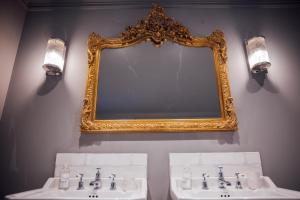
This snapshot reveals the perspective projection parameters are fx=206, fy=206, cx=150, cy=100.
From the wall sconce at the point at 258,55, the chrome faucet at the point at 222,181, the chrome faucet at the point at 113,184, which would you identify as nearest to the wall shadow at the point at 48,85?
the chrome faucet at the point at 113,184

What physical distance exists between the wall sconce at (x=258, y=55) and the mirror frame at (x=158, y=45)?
0.18 m

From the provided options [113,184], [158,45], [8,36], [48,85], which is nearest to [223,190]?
[113,184]

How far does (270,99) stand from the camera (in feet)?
4.83

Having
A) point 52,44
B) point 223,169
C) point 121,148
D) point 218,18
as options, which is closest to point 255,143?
point 223,169

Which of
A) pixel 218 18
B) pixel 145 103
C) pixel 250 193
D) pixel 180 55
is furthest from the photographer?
pixel 218 18

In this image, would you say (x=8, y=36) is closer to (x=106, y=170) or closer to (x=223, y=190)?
(x=106, y=170)

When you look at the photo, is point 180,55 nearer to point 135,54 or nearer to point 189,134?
point 135,54

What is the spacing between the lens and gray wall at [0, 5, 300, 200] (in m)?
1.35

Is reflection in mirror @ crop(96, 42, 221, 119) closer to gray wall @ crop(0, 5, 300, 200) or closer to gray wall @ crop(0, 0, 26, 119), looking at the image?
gray wall @ crop(0, 5, 300, 200)

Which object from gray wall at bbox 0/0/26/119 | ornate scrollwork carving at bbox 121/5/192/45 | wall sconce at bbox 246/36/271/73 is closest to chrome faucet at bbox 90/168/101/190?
gray wall at bbox 0/0/26/119

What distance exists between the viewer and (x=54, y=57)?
1.49 m

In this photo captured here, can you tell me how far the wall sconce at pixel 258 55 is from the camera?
1448 mm

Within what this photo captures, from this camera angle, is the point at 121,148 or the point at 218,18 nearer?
the point at 121,148

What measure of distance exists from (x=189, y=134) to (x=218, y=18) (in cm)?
101
